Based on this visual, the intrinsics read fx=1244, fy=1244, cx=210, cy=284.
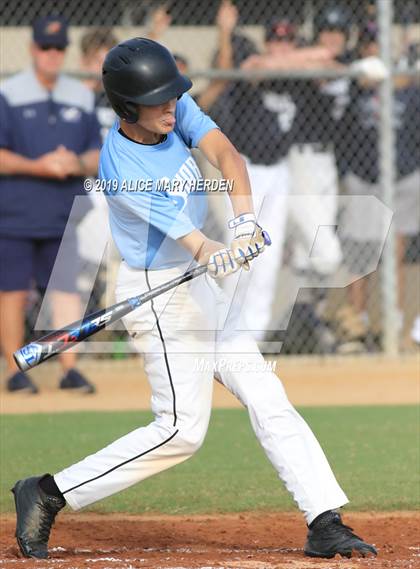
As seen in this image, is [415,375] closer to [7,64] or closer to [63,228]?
[63,228]

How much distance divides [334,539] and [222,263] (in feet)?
3.77

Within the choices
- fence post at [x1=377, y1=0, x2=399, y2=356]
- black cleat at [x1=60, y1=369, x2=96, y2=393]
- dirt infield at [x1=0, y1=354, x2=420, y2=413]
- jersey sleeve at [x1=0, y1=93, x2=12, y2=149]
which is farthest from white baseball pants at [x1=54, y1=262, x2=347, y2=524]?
fence post at [x1=377, y1=0, x2=399, y2=356]

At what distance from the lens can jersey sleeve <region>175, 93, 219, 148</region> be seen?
5.06 meters

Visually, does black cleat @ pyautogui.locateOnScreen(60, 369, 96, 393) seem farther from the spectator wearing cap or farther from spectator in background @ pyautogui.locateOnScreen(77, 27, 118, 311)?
the spectator wearing cap

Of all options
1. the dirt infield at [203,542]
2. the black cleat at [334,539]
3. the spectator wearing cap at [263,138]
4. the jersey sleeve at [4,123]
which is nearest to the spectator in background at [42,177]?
the jersey sleeve at [4,123]

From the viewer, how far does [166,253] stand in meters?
5.07

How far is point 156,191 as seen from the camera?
4906 mm

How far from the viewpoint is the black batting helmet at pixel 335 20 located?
1094 cm

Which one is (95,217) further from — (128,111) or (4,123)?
(128,111)

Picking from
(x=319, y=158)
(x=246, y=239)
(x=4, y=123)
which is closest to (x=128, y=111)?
(x=246, y=239)

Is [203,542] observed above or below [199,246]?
below

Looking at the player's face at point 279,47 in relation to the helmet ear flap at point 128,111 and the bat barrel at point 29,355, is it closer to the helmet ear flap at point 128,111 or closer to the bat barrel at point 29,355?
the helmet ear flap at point 128,111

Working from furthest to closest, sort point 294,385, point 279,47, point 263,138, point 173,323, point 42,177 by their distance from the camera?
point 279,47 < point 263,138 < point 294,385 < point 42,177 < point 173,323

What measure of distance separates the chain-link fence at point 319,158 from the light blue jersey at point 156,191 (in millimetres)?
5054
